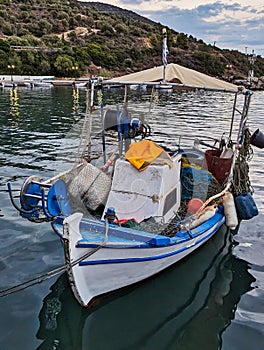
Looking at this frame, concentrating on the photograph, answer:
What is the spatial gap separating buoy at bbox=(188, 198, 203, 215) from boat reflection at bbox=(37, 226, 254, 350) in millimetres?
976

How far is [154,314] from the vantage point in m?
5.87

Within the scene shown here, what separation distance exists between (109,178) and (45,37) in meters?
98.1

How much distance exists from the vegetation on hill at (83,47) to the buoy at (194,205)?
2750 inches

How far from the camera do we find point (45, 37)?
318ft

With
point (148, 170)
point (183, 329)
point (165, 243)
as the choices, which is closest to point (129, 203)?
point (148, 170)

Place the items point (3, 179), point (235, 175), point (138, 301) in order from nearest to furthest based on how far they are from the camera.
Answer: point (138, 301) → point (235, 175) → point (3, 179)

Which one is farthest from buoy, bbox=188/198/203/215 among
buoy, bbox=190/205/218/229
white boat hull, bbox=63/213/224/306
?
white boat hull, bbox=63/213/224/306

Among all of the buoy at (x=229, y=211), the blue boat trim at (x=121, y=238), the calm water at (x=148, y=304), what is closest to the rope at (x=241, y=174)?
the buoy at (x=229, y=211)

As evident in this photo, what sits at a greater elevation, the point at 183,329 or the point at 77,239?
the point at 77,239

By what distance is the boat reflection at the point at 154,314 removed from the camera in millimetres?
5379

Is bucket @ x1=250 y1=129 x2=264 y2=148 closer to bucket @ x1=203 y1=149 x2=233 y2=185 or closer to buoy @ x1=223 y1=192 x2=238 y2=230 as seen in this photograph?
bucket @ x1=203 y1=149 x2=233 y2=185

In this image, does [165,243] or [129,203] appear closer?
[165,243]

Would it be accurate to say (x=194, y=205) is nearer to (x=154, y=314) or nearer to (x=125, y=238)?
(x=125, y=238)

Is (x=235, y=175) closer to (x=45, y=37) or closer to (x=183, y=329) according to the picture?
(x=183, y=329)
